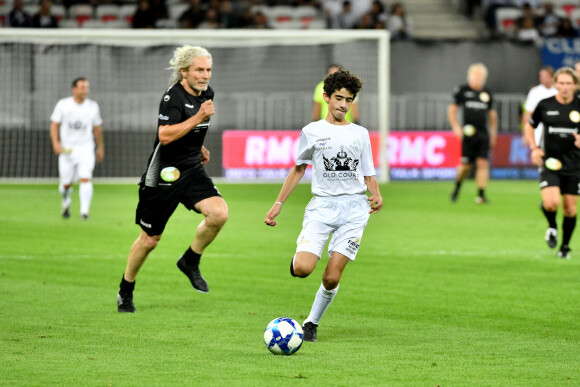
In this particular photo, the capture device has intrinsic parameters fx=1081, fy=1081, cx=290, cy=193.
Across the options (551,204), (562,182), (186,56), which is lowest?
(551,204)

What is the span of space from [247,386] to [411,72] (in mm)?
20870

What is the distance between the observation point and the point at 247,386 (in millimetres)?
6223

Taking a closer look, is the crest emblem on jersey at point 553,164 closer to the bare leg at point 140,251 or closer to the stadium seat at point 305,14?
Answer: the bare leg at point 140,251

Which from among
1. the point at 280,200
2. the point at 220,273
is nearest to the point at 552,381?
the point at 280,200

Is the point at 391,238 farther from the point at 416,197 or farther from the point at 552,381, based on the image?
the point at 552,381

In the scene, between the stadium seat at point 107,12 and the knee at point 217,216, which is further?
the stadium seat at point 107,12

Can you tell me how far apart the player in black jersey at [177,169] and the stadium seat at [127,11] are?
19142 millimetres

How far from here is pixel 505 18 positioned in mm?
30578

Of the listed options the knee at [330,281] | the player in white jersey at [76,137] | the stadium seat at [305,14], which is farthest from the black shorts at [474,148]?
the knee at [330,281]

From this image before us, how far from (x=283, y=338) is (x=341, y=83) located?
5.99ft

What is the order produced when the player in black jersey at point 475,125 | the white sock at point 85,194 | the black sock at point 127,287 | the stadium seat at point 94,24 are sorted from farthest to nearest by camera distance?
the stadium seat at point 94,24
the player in black jersey at point 475,125
the white sock at point 85,194
the black sock at point 127,287

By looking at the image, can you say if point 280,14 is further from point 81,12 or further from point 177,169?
point 177,169

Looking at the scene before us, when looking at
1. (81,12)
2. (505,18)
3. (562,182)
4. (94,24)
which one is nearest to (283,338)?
(562,182)

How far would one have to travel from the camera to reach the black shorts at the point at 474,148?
20188 millimetres
